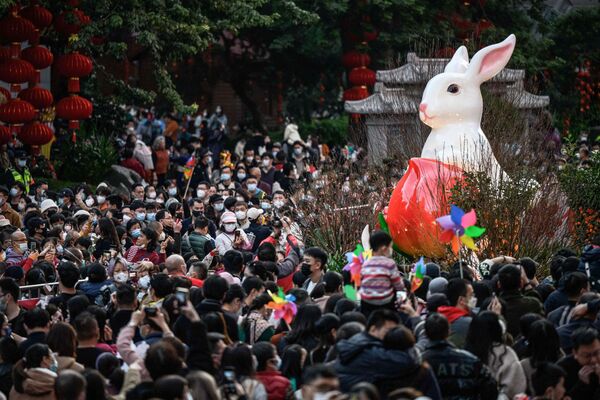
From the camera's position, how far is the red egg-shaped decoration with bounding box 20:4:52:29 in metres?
22.6

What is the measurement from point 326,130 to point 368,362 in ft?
86.7

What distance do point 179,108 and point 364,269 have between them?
1543cm

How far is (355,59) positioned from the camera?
97.6ft

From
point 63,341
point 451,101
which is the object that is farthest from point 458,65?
point 63,341

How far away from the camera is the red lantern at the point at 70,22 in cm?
2319

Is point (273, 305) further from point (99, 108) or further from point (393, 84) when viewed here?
point (99, 108)

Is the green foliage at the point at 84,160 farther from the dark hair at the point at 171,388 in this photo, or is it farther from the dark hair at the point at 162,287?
the dark hair at the point at 171,388

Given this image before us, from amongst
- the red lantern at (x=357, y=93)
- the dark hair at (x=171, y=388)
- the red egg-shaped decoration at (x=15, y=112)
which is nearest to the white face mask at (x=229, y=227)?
the red egg-shaped decoration at (x=15, y=112)

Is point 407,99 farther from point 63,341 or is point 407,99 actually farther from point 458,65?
point 63,341

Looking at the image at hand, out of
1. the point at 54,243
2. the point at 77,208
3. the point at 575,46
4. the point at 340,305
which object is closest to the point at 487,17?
the point at 575,46

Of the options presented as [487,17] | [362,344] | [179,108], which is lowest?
[362,344]

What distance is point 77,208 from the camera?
18500mm

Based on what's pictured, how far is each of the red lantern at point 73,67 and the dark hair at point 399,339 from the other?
16.2 meters

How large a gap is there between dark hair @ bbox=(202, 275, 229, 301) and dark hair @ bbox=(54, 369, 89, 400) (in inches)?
90.3
